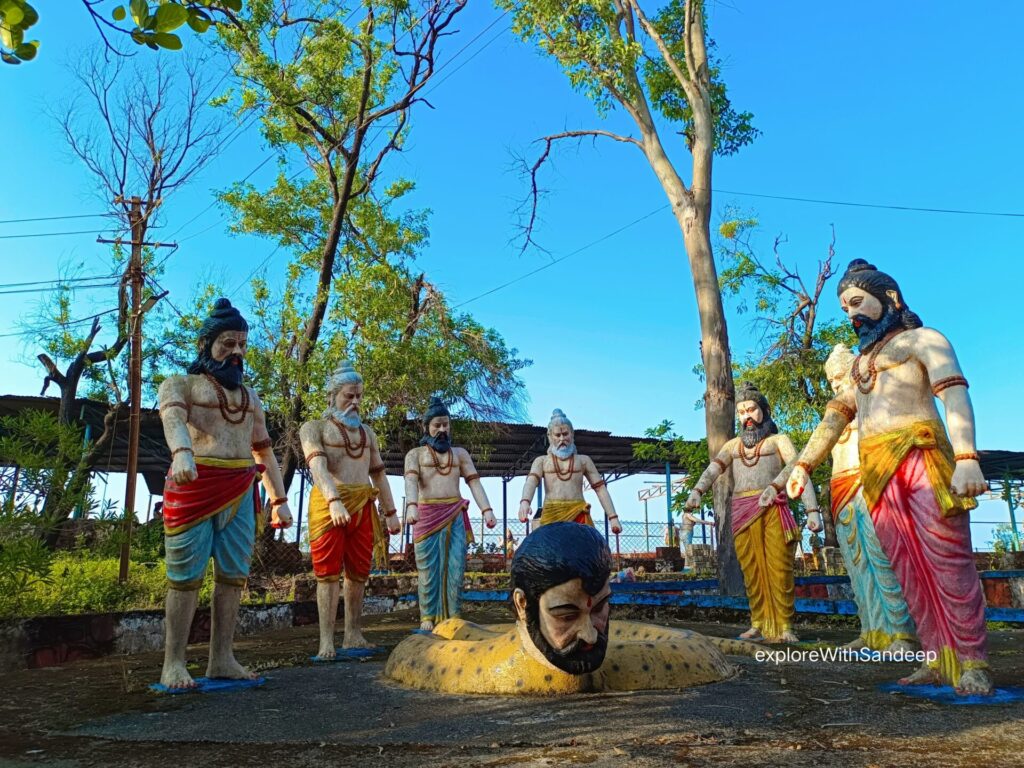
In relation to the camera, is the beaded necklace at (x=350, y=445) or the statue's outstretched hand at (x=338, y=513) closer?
the statue's outstretched hand at (x=338, y=513)

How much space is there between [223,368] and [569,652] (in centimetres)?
263

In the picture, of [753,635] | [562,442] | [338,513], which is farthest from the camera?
[562,442]

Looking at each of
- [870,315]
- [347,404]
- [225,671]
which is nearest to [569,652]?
[225,671]

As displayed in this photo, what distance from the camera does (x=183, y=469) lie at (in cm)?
412

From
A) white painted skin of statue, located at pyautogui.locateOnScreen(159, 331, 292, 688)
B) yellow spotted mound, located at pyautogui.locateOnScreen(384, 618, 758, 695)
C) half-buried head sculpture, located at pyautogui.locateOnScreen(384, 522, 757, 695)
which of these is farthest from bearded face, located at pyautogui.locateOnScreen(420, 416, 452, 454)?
yellow spotted mound, located at pyautogui.locateOnScreen(384, 618, 758, 695)

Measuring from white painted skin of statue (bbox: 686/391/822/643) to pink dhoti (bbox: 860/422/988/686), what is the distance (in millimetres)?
2170

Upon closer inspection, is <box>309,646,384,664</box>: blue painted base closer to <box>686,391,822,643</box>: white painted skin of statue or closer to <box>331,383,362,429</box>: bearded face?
<box>331,383,362,429</box>: bearded face

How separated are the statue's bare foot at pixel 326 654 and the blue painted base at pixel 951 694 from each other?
10.8 ft

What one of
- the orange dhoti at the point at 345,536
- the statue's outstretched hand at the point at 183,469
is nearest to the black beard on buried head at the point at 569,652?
the statue's outstretched hand at the point at 183,469

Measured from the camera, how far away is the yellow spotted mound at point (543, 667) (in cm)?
349

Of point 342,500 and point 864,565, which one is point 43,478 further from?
point 864,565

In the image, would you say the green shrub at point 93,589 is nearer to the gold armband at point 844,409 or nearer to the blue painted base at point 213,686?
the blue painted base at point 213,686

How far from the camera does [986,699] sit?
329 cm

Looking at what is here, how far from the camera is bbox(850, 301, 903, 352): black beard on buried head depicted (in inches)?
156
